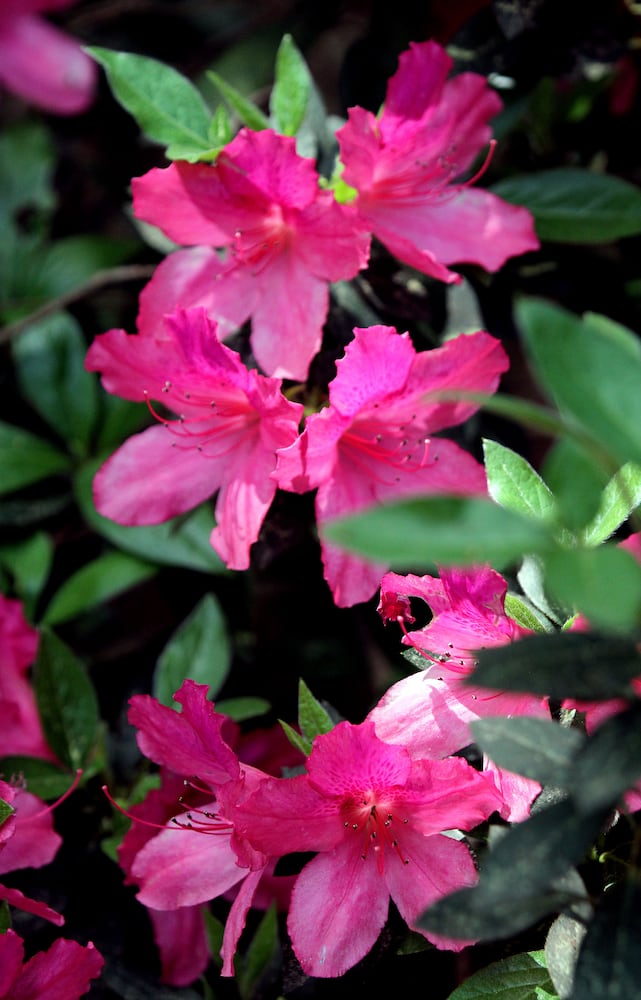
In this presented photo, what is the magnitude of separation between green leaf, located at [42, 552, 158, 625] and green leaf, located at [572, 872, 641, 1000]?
88 cm

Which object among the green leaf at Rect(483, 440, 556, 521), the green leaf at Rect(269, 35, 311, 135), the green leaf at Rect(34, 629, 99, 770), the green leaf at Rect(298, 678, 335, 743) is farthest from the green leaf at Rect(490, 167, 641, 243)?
the green leaf at Rect(34, 629, 99, 770)

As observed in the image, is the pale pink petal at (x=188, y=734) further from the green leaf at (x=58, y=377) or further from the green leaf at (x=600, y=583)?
the green leaf at (x=58, y=377)

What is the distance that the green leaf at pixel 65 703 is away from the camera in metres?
1.14

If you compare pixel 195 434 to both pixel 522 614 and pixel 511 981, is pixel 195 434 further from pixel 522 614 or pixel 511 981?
pixel 511 981

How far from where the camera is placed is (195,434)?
37.8 inches

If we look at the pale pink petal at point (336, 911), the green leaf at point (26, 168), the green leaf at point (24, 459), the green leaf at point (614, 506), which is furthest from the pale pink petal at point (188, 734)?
the green leaf at point (26, 168)

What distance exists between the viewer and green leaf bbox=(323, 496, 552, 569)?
44cm

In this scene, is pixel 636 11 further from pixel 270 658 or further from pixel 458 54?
pixel 270 658

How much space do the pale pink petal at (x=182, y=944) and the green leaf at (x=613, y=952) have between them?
47 centimetres

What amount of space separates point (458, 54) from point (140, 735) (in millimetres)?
884

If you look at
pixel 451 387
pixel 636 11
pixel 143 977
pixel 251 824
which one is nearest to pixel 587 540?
pixel 451 387

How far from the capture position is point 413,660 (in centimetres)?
82

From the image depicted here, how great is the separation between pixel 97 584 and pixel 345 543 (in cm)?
102

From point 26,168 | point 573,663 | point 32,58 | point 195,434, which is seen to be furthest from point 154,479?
point 26,168
